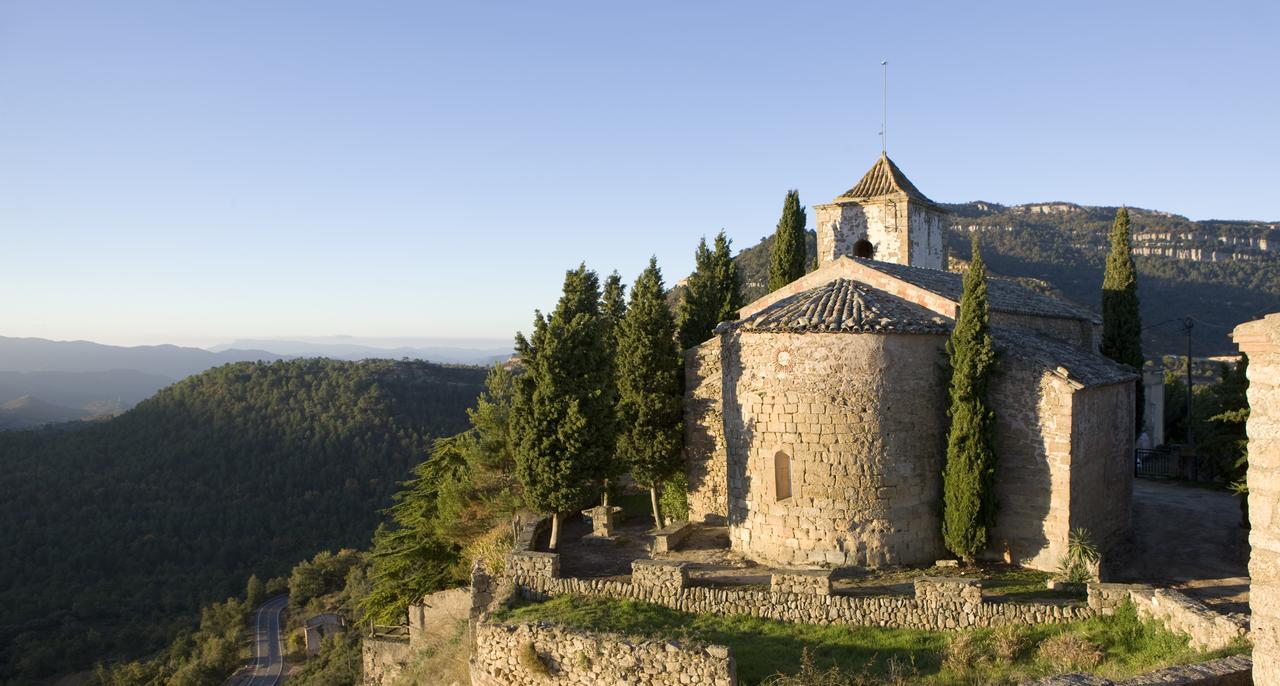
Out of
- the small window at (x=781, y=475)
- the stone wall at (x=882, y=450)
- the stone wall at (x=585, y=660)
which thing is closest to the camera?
the stone wall at (x=585, y=660)

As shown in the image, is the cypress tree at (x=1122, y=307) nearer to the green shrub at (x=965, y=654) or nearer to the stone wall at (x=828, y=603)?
the stone wall at (x=828, y=603)

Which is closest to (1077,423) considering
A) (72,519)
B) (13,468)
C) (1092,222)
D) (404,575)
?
(404,575)

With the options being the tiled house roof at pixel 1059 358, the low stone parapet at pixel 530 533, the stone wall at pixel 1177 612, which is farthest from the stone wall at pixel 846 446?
the low stone parapet at pixel 530 533

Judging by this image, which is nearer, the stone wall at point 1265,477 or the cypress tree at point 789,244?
the stone wall at point 1265,477

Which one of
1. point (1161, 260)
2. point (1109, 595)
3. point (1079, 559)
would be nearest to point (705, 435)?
point (1079, 559)

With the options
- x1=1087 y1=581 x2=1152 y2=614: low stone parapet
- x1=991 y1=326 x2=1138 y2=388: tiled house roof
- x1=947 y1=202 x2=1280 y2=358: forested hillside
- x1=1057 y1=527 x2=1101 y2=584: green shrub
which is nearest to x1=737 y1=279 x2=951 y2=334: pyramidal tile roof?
x1=991 y1=326 x2=1138 y2=388: tiled house roof

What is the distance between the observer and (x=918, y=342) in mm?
14664

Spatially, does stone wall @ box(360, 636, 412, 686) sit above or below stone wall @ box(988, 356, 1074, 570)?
below

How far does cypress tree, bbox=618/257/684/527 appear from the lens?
18.4 meters

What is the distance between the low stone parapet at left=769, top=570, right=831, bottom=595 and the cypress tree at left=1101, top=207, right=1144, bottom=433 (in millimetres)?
15992

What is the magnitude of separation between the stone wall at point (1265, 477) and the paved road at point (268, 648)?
4472 centimetres

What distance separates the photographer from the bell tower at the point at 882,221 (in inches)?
907

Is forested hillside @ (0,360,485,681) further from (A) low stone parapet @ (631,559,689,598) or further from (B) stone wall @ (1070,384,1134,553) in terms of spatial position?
(B) stone wall @ (1070,384,1134,553)

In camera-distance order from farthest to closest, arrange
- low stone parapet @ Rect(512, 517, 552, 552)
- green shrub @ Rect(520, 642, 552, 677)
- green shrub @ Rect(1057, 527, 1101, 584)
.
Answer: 1. low stone parapet @ Rect(512, 517, 552, 552)
2. green shrub @ Rect(1057, 527, 1101, 584)
3. green shrub @ Rect(520, 642, 552, 677)
